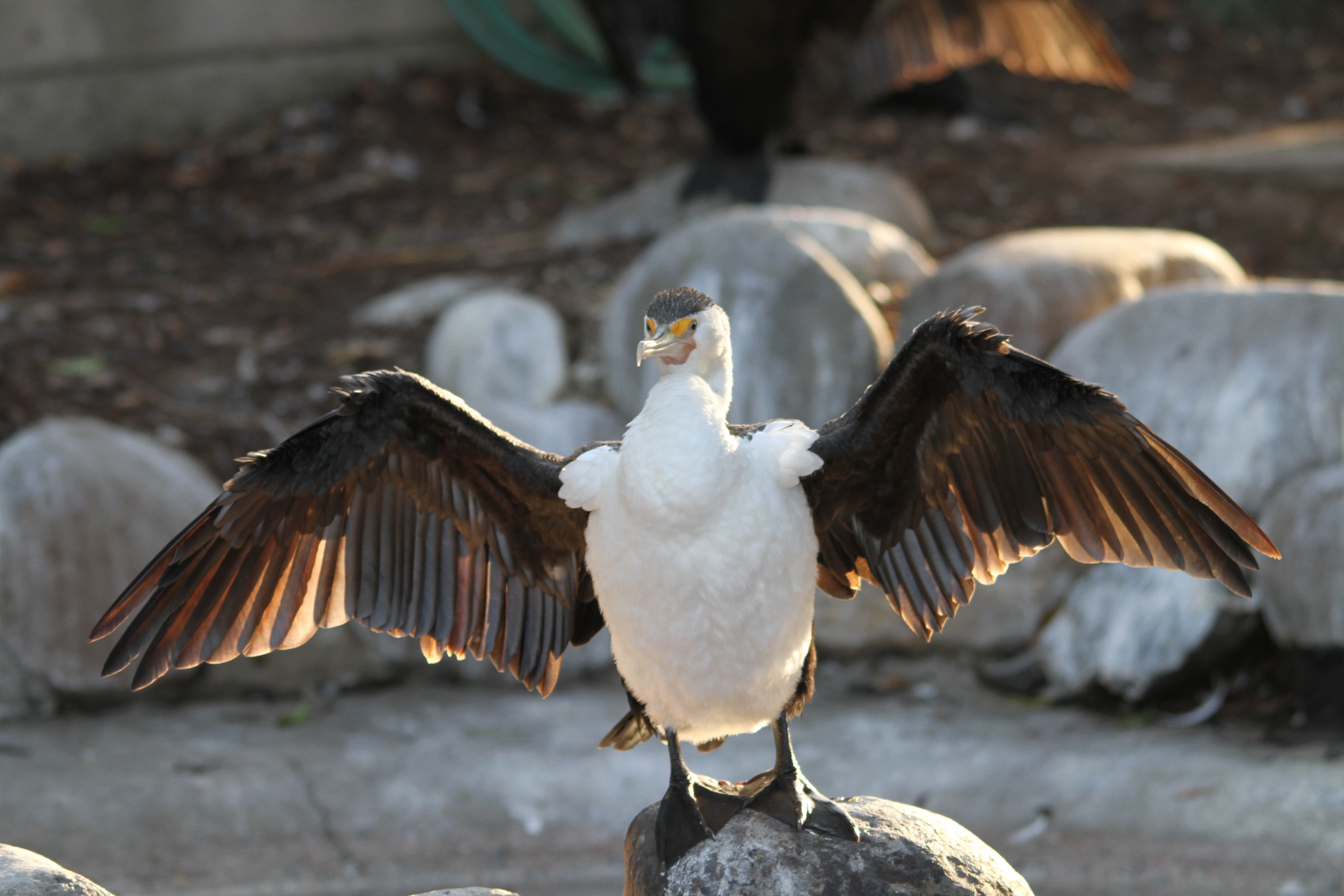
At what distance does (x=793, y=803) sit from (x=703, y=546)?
718 millimetres

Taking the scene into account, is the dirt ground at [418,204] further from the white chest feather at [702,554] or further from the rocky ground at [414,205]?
the white chest feather at [702,554]

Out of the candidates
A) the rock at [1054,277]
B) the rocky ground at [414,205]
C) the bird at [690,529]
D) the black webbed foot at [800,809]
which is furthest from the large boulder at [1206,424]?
the black webbed foot at [800,809]

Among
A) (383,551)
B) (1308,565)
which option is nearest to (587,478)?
(383,551)

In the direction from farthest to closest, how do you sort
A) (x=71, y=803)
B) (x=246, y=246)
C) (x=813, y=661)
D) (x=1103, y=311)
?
(x=246, y=246) < (x=1103, y=311) < (x=71, y=803) < (x=813, y=661)

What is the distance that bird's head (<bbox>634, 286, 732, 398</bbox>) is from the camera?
2730 millimetres

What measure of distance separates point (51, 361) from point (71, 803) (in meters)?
2.83

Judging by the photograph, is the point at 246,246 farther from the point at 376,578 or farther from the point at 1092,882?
the point at 1092,882

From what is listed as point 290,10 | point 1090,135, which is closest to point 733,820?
point 1090,135

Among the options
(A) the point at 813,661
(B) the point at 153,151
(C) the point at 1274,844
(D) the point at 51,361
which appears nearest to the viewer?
(A) the point at 813,661

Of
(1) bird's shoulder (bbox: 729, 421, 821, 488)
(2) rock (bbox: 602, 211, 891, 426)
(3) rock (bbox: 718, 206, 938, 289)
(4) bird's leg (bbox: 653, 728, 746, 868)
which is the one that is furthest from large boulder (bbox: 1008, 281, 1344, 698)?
(1) bird's shoulder (bbox: 729, 421, 821, 488)

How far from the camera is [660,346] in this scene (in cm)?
270

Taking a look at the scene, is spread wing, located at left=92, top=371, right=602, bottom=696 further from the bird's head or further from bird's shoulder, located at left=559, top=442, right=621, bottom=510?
the bird's head

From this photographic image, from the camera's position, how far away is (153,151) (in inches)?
353

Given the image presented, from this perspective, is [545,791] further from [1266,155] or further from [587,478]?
[1266,155]
